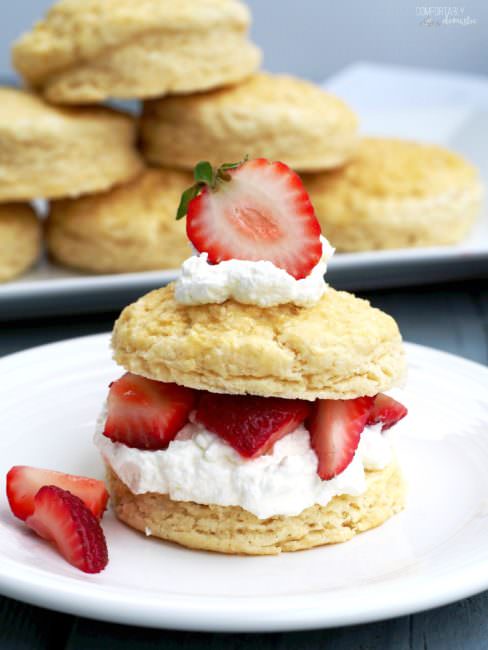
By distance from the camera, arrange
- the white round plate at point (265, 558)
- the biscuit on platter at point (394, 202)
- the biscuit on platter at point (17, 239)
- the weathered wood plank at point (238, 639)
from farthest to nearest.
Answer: the biscuit on platter at point (394, 202) → the biscuit on platter at point (17, 239) → the weathered wood plank at point (238, 639) → the white round plate at point (265, 558)

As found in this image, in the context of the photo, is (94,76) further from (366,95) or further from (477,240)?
(366,95)

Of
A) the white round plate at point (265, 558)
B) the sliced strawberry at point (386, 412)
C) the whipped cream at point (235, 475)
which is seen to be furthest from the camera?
the sliced strawberry at point (386, 412)

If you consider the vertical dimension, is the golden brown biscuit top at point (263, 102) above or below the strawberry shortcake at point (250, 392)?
below

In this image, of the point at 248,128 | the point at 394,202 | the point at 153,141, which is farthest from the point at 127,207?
the point at 394,202

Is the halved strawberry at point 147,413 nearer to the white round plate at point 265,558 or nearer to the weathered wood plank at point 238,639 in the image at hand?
the white round plate at point 265,558

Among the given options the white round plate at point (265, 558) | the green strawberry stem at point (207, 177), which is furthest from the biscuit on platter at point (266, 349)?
the white round plate at point (265, 558)

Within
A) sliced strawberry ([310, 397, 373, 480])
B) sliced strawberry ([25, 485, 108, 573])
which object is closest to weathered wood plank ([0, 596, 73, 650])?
sliced strawberry ([25, 485, 108, 573])

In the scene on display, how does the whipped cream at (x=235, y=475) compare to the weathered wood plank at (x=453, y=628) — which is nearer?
the weathered wood plank at (x=453, y=628)

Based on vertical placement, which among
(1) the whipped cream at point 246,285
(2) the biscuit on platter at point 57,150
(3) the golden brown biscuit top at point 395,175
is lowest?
(3) the golden brown biscuit top at point 395,175
